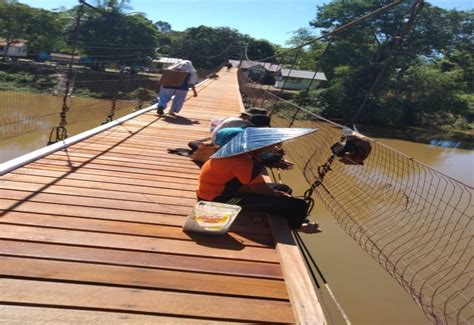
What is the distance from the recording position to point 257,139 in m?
2.25

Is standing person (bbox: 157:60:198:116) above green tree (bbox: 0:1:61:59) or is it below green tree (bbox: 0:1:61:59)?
above

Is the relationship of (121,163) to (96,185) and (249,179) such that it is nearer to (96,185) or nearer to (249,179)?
(96,185)

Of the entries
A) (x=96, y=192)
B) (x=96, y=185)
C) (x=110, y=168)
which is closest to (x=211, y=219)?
(x=96, y=192)

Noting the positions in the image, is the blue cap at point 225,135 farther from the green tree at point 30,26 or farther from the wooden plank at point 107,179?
the green tree at point 30,26

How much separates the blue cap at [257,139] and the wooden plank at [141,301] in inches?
34.0

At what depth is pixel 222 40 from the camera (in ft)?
117

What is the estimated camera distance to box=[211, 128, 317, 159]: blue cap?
2186mm

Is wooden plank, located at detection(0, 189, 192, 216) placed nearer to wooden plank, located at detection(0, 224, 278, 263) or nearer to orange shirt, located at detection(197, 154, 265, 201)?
orange shirt, located at detection(197, 154, 265, 201)

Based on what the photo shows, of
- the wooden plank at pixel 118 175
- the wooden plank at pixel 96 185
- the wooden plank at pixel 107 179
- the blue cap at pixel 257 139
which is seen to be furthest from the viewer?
the wooden plank at pixel 118 175

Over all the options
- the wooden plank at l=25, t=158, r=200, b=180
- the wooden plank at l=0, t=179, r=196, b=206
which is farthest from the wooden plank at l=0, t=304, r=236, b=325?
the wooden plank at l=25, t=158, r=200, b=180

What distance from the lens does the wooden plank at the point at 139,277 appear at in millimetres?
1549

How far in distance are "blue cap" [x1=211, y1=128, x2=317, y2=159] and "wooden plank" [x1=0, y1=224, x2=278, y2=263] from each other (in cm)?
52

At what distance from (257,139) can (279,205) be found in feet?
1.39

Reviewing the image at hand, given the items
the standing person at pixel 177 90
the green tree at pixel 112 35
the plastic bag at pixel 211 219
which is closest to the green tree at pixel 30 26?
the green tree at pixel 112 35
